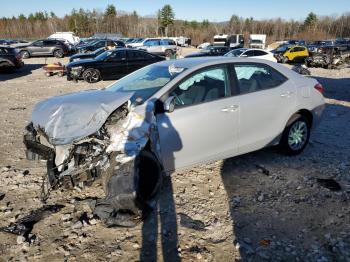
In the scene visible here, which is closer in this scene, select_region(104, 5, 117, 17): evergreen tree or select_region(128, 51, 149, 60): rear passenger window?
select_region(128, 51, 149, 60): rear passenger window

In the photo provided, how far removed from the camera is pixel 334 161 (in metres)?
5.50

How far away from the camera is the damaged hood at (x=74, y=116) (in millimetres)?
3686

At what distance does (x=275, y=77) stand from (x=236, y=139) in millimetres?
1252

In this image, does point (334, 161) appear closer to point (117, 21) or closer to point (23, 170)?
point (23, 170)

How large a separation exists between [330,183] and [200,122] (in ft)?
6.67

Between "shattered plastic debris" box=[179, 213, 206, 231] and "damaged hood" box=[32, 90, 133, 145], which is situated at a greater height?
"damaged hood" box=[32, 90, 133, 145]

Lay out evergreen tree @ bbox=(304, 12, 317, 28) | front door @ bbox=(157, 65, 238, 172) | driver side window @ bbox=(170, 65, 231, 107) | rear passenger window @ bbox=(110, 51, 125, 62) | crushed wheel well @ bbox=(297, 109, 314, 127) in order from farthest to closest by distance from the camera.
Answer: evergreen tree @ bbox=(304, 12, 317, 28)
rear passenger window @ bbox=(110, 51, 125, 62)
crushed wheel well @ bbox=(297, 109, 314, 127)
driver side window @ bbox=(170, 65, 231, 107)
front door @ bbox=(157, 65, 238, 172)

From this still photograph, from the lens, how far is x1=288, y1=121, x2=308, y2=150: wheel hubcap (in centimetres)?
542

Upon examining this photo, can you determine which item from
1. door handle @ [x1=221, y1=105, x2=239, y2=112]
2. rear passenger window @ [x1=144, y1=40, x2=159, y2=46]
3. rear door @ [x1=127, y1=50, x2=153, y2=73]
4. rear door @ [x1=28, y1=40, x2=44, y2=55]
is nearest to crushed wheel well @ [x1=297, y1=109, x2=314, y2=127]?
door handle @ [x1=221, y1=105, x2=239, y2=112]

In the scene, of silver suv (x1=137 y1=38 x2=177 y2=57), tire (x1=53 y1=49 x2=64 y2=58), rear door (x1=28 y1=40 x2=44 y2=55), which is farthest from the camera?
silver suv (x1=137 y1=38 x2=177 y2=57)

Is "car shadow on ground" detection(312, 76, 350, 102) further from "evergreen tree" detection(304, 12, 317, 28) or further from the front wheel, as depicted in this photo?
"evergreen tree" detection(304, 12, 317, 28)

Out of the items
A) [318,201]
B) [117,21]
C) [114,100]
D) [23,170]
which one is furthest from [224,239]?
[117,21]

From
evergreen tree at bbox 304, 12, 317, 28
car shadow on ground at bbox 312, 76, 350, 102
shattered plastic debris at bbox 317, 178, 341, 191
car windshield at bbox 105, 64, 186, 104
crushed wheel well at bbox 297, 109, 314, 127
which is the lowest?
car shadow on ground at bbox 312, 76, 350, 102

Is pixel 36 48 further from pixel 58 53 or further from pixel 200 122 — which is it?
pixel 200 122
